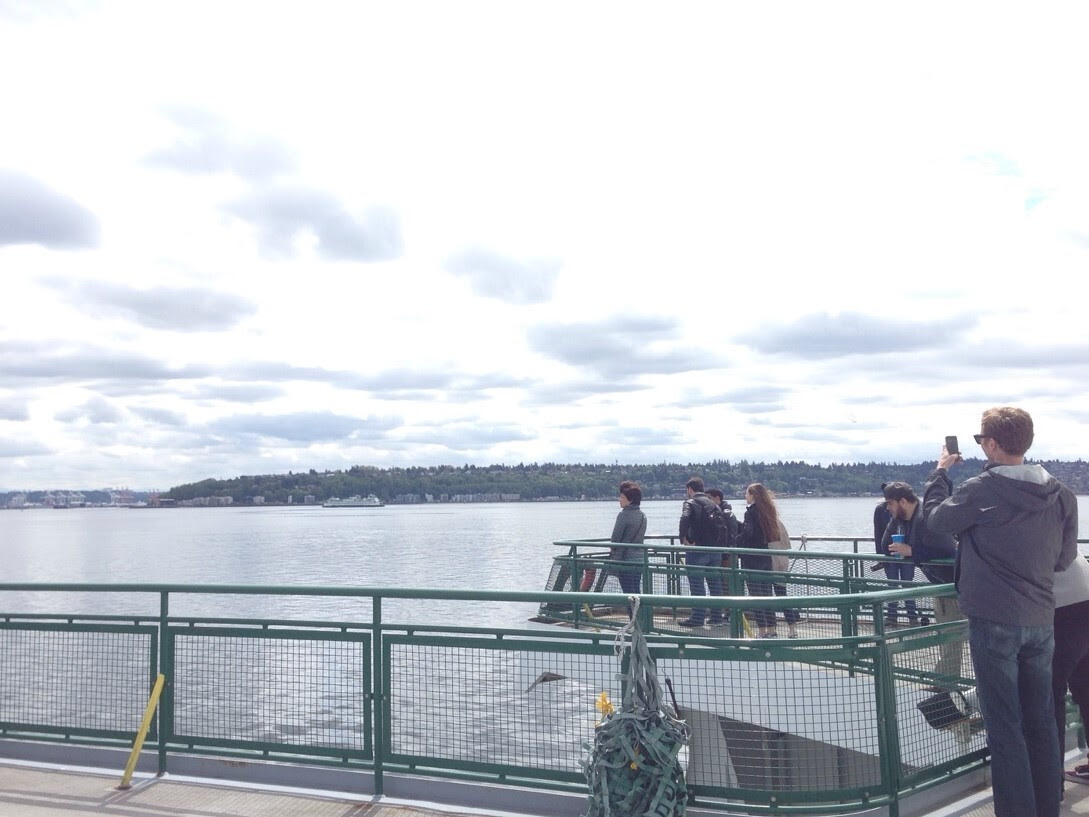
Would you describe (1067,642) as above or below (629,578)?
above

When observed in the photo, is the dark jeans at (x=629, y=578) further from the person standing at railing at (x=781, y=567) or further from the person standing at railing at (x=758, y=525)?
the person standing at railing at (x=781, y=567)

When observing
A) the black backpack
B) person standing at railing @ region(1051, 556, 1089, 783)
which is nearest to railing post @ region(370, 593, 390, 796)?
person standing at railing @ region(1051, 556, 1089, 783)

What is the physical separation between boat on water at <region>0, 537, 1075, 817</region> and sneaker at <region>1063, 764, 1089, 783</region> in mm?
487

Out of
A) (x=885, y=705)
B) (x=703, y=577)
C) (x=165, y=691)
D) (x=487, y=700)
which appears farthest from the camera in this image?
(x=703, y=577)

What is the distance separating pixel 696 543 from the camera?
555 inches

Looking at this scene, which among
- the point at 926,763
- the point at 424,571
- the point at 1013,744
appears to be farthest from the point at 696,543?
the point at 424,571

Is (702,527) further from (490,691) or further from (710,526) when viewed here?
(490,691)

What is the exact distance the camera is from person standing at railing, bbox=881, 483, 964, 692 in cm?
671

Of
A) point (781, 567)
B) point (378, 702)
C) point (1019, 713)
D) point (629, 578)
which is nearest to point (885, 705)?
point (1019, 713)

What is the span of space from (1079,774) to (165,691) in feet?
19.5

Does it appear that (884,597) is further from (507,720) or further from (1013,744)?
(507,720)

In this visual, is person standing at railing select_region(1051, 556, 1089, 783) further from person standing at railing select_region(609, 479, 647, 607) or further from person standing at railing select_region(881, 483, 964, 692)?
person standing at railing select_region(609, 479, 647, 607)

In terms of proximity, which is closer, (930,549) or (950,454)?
(950,454)

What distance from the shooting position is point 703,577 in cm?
1247
